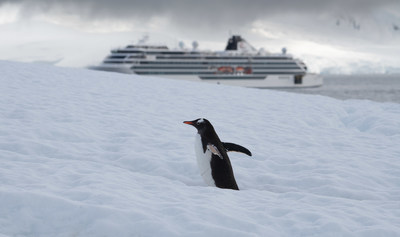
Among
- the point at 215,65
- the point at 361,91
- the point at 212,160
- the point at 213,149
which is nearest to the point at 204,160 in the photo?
the point at 212,160

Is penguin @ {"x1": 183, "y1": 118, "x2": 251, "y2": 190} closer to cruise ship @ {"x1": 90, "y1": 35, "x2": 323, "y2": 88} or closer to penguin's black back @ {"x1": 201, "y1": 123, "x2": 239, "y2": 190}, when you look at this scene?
penguin's black back @ {"x1": 201, "y1": 123, "x2": 239, "y2": 190}

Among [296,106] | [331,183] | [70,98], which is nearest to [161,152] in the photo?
[331,183]

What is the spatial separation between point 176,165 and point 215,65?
2435 inches

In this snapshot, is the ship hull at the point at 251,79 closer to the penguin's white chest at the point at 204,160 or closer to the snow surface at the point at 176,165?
the snow surface at the point at 176,165

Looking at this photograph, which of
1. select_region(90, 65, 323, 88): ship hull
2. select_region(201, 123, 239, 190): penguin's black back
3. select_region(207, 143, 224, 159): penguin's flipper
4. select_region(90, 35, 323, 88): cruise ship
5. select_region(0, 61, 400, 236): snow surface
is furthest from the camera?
select_region(90, 65, 323, 88): ship hull

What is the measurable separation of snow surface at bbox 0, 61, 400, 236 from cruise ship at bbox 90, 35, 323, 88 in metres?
50.5

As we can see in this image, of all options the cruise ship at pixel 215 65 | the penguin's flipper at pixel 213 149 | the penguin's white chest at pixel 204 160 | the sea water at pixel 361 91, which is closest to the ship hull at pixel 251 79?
the cruise ship at pixel 215 65

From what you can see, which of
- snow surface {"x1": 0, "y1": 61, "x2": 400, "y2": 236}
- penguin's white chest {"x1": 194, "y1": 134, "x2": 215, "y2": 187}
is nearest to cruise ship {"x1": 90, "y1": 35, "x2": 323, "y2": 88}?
snow surface {"x1": 0, "y1": 61, "x2": 400, "y2": 236}

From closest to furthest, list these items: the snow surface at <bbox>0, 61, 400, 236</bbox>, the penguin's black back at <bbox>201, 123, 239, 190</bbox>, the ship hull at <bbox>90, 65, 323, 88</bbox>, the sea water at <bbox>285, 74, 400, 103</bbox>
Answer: the snow surface at <bbox>0, 61, 400, 236</bbox> < the penguin's black back at <bbox>201, 123, 239, 190</bbox> < the sea water at <bbox>285, 74, 400, 103</bbox> < the ship hull at <bbox>90, 65, 323, 88</bbox>

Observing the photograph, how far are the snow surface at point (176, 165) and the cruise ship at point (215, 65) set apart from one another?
166ft

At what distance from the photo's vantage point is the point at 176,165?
684cm

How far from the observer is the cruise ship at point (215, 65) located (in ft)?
210

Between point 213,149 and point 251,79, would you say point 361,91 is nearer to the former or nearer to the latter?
point 251,79

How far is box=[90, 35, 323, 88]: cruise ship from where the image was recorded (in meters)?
64.1
